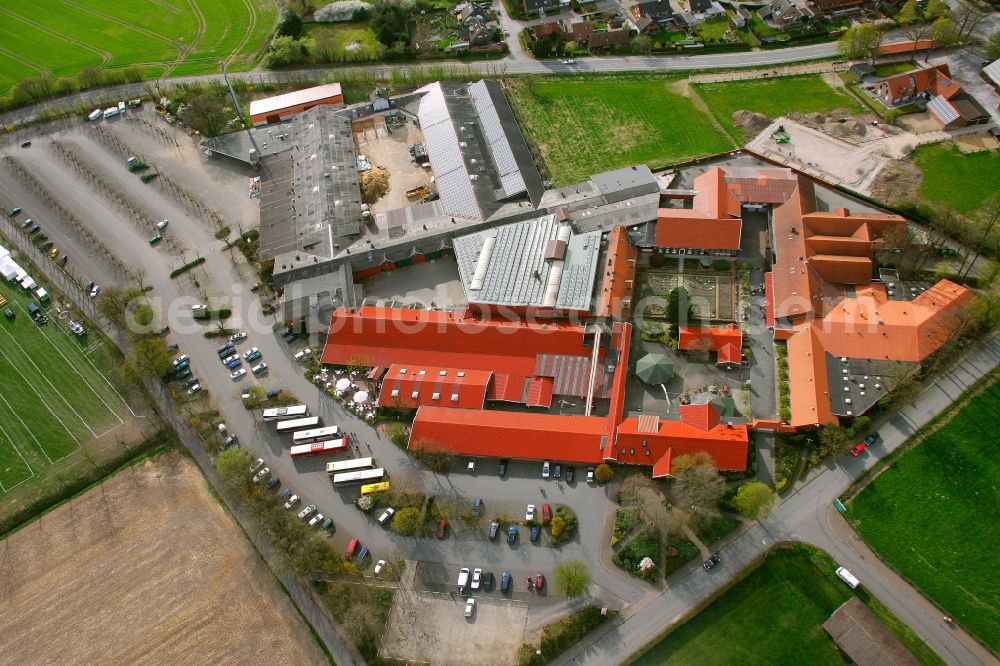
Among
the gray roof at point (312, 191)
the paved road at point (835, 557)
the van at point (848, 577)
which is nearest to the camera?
the paved road at point (835, 557)

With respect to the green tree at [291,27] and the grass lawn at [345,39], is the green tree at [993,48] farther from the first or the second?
the green tree at [291,27]

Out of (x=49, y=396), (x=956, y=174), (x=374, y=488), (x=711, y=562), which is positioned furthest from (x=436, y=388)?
(x=956, y=174)

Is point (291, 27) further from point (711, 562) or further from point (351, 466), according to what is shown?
point (711, 562)

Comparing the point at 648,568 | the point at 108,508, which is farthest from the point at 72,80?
the point at 648,568

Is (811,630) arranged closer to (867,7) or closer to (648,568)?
(648,568)

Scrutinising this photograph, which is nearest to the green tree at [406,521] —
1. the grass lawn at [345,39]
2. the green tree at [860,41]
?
the grass lawn at [345,39]

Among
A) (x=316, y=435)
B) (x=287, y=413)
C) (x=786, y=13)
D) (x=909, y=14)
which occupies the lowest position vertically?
(x=316, y=435)
